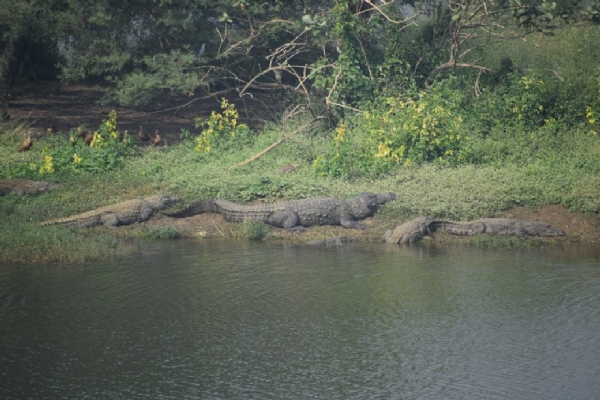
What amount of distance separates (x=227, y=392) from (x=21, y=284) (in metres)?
4.15

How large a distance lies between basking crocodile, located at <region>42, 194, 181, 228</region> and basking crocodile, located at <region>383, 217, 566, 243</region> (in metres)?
3.77

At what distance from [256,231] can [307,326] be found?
4.83 m

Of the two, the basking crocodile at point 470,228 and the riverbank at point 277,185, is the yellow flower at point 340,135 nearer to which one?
the riverbank at point 277,185

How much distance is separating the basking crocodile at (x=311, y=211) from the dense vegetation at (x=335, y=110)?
36 cm

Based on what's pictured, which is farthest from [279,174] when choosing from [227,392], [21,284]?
[227,392]

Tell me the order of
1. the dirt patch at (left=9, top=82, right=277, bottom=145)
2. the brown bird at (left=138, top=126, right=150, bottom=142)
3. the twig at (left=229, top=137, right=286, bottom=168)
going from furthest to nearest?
1. the dirt patch at (left=9, top=82, right=277, bottom=145)
2. the brown bird at (left=138, top=126, right=150, bottom=142)
3. the twig at (left=229, top=137, right=286, bottom=168)

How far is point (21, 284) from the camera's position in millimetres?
9203

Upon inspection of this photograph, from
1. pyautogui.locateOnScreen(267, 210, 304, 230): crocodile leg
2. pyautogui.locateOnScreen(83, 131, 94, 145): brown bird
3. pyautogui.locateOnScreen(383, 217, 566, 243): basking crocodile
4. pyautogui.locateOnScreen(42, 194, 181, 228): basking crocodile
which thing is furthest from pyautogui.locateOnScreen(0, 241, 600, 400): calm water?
pyautogui.locateOnScreen(83, 131, 94, 145): brown bird

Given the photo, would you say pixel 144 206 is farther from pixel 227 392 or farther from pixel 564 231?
pixel 227 392

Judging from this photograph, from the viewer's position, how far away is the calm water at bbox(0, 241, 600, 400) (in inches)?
242

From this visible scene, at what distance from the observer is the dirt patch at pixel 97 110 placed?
734 inches

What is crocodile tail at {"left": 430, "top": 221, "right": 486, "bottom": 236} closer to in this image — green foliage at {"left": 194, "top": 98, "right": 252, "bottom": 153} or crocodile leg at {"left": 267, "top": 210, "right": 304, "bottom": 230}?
crocodile leg at {"left": 267, "top": 210, "right": 304, "bottom": 230}

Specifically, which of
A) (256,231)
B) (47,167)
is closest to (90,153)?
(47,167)

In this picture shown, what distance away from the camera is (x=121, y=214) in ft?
42.4
